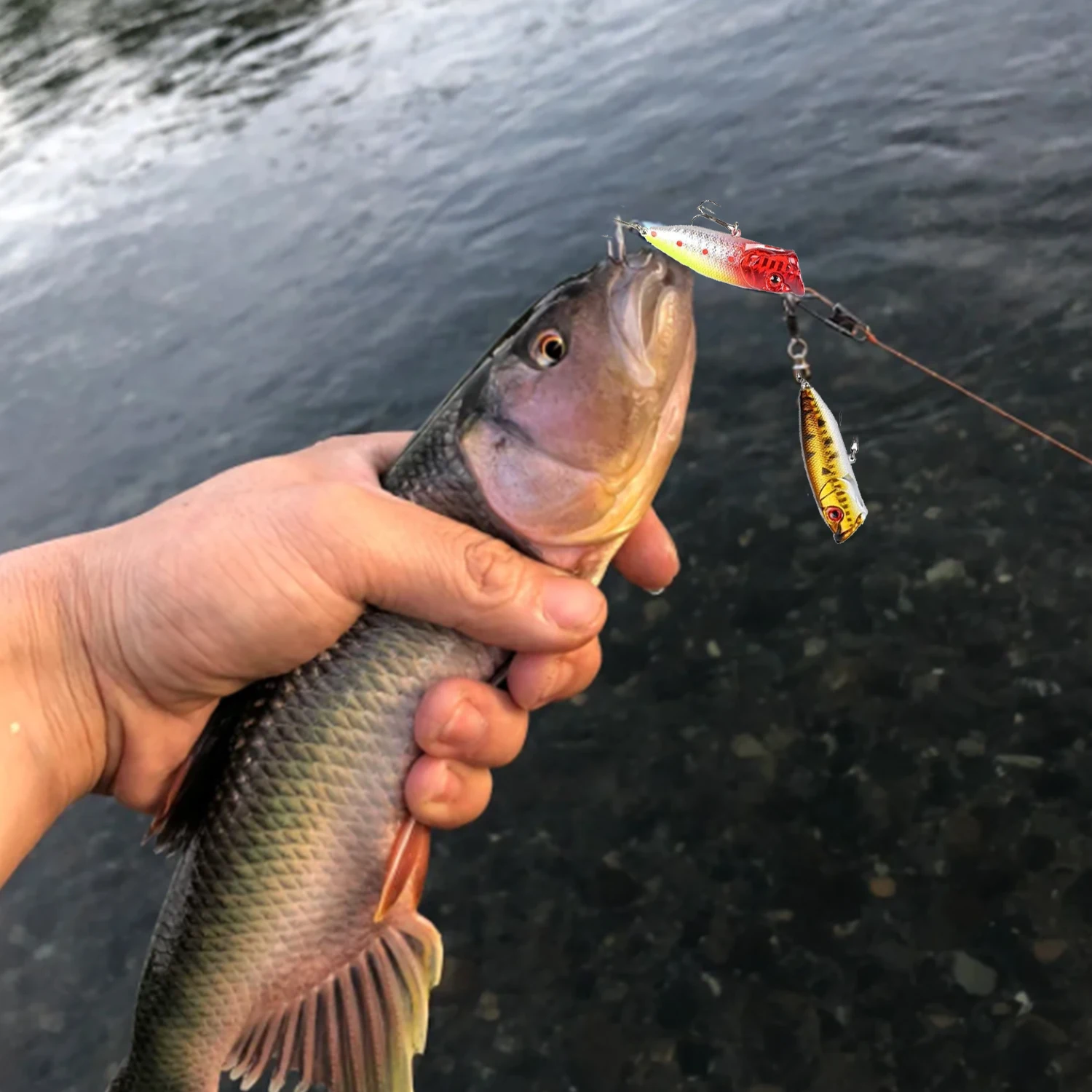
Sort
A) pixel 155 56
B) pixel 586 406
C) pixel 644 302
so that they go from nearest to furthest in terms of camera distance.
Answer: pixel 644 302 < pixel 586 406 < pixel 155 56

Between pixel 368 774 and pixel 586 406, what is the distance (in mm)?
1454

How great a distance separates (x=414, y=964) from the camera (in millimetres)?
3404

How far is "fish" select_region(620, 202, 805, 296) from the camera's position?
3.13 metres

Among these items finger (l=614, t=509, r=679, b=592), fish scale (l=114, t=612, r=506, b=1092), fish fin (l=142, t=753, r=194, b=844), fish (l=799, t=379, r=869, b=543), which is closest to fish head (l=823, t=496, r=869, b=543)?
fish (l=799, t=379, r=869, b=543)

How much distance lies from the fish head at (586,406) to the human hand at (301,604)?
0.21 meters

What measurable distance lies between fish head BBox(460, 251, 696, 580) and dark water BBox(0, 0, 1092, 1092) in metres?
2.96

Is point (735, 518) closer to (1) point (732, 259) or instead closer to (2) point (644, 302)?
(1) point (732, 259)

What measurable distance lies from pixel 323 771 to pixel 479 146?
43.3ft

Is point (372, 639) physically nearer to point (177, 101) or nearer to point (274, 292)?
point (274, 292)

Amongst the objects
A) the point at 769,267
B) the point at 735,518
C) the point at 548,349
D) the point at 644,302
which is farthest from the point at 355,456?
the point at 735,518

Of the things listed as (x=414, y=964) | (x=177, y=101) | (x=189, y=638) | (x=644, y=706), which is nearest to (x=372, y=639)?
(x=189, y=638)

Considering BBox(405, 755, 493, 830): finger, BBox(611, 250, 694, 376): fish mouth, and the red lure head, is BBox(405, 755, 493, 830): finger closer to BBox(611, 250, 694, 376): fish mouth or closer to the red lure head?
BBox(611, 250, 694, 376): fish mouth

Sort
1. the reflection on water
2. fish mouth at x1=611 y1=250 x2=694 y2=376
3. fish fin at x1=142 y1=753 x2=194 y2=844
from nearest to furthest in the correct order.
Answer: fish mouth at x1=611 y1=250 x2=694 y2=376 < fish fin at x1=142 y1=753 x2=194 y2=844 < the reflection on water

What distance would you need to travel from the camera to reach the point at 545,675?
3.61 m
